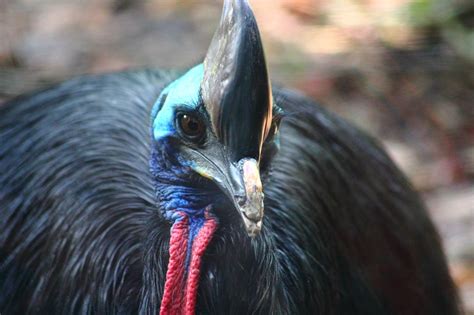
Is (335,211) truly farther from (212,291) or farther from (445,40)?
(445,40)

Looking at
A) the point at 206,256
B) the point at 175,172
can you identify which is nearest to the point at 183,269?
the point at 206,256

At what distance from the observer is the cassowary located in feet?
6.72

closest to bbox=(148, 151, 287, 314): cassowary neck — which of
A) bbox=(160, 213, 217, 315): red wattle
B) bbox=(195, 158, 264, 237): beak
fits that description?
bbox=(160, 213, 217, 315): red wattle

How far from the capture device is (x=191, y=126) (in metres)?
2.10

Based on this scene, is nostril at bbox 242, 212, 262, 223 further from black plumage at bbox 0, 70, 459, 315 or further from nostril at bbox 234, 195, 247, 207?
black plumage at bbox 0, 70, 459, 315

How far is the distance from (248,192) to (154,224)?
1.42 feet

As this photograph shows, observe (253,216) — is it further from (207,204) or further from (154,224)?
(154,224)

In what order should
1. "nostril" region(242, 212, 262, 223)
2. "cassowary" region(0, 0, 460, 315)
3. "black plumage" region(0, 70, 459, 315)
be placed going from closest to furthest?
"nostril" region(242, 212, 262, 223)
"cassowary" region(0, 0, 460, 315)
"black plumage" region(0, 70, 459, 315)

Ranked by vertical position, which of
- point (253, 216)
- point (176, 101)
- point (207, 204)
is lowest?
point (253, 216)

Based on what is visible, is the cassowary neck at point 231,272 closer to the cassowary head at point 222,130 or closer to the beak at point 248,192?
the cassowary head at point 222,130

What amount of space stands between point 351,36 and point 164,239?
2.43 meters

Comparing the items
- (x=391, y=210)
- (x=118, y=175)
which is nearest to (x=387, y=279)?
(x=391, y=210)

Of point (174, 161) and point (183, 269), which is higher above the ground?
point (174, 161)

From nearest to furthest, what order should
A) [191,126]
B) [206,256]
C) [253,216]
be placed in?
[253,216]
[191,126]
[206,256]
